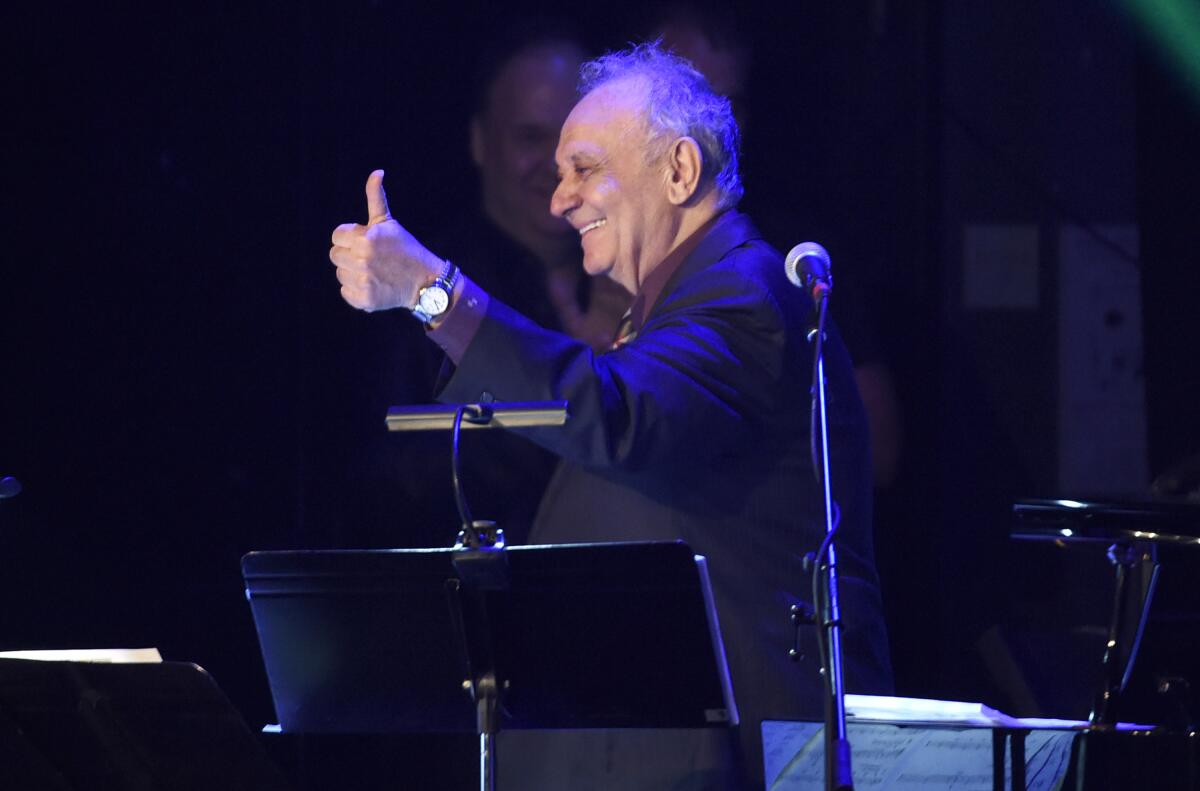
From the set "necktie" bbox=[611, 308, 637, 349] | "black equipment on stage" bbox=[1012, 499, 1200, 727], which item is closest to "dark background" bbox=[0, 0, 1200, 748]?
"necktie" bbox=[611, 308, 637, 349]

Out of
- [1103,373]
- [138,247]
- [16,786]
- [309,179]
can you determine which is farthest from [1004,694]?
[138,247]

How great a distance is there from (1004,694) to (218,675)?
6.23ft

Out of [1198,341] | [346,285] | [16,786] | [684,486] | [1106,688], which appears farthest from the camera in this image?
[1198,341]

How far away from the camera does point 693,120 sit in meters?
3.15

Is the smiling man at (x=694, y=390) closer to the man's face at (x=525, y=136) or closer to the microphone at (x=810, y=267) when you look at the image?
the microphone at (x=810, y=267)

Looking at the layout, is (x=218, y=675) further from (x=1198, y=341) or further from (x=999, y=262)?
(x=1198, y=341)

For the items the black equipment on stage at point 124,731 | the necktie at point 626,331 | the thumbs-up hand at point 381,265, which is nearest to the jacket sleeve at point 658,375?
the thumbs-up hand at point 381,265

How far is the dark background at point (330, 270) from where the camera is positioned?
12.0 feet

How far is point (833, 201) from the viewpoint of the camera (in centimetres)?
367

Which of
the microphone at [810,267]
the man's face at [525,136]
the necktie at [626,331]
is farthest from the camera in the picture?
the man's face at [525,136]

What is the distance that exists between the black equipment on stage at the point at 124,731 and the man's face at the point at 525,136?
2.00m

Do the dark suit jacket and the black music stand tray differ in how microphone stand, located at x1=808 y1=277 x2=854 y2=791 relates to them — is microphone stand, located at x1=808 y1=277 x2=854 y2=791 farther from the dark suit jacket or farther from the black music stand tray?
the dark suit jacket

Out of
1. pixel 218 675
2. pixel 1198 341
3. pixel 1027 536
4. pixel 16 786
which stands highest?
pixel 1198 341

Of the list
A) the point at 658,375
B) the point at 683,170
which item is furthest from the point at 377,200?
the point at 683,170
